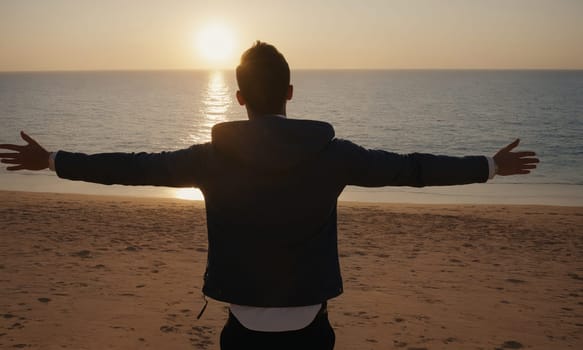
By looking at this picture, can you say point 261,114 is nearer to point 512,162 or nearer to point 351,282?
point 512,162

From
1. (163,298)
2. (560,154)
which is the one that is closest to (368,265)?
(163,298)

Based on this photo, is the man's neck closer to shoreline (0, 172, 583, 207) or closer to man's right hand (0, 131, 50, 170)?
man's right hand (0, 131, 50, 170)

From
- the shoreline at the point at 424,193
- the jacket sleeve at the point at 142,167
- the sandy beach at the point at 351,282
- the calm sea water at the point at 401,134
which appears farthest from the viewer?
the calm sea water at the point at 401,134

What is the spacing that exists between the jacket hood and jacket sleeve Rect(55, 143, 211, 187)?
0.46 ft

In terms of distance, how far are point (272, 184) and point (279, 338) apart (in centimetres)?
58

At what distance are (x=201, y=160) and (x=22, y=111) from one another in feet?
278

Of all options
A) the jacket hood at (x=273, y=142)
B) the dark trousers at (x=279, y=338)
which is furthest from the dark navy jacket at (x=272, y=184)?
the dark trousers at (x=279, y=338)

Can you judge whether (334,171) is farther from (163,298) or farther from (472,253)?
(472,253)

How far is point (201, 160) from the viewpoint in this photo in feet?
6.97

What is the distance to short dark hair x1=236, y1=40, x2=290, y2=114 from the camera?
2.10 metres

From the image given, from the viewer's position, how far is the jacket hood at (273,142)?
2.02 metres

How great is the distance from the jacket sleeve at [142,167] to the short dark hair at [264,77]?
25 centimetres

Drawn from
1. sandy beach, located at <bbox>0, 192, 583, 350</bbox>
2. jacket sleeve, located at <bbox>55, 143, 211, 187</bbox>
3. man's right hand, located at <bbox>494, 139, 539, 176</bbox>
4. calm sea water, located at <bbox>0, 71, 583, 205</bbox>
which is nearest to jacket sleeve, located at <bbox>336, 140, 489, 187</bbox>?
man's right hand, located at <bbox>494, 139, 539, 176</bbox>

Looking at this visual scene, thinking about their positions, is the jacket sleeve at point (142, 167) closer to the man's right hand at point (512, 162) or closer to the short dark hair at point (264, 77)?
the short dark hair at point (264, 77)
